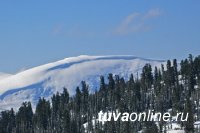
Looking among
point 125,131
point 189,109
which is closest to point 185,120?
point 189,109

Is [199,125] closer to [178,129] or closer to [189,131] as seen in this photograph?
[178,129]

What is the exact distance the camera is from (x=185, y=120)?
184 metres

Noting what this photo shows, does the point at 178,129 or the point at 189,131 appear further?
the point at 178,129

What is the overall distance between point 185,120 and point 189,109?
5.29 m

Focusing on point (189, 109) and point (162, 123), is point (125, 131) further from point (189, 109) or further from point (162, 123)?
point (189, 109)

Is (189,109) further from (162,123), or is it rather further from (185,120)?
(162,123)

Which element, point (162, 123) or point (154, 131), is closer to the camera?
point (154, 131)

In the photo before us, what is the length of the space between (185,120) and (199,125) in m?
15.0

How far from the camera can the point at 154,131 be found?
180 meters

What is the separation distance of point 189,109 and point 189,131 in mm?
6970

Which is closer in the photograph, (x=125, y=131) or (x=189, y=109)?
(x=189, y=109)

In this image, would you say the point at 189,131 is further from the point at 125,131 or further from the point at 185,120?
the point at 125,131

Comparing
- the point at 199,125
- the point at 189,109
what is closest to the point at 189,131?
the point at 189,109

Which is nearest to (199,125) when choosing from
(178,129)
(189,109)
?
(178,129)
